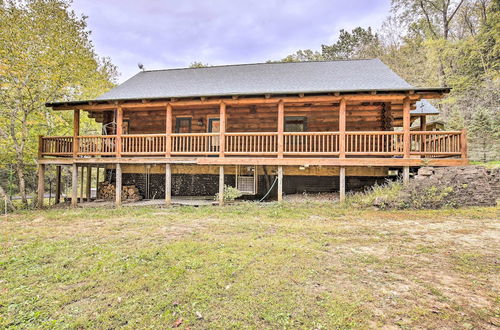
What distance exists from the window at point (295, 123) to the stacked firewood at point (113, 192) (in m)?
7.92

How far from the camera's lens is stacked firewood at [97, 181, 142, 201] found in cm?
1165

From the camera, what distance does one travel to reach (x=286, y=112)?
37.5 ft

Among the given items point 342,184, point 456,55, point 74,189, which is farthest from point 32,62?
point 456,55

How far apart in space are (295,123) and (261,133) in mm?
2982

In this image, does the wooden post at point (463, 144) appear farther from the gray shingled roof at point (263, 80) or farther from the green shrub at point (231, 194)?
the green shrub at point (231, 194)

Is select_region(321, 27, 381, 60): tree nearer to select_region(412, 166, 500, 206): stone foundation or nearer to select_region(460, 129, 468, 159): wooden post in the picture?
select_region(460, 129, 468, 159): wooden post

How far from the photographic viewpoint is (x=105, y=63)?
24609 millimetres

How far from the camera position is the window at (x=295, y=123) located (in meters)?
11.6

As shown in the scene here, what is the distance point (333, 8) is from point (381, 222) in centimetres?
2562

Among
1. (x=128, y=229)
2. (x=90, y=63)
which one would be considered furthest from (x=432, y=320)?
(x=90, y=63)

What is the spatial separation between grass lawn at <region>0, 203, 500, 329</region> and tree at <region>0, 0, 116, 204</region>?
7.42 metres

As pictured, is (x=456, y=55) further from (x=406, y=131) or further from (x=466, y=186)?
(x=466, y=186)

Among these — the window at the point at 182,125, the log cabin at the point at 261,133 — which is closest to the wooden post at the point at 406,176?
the log cabin at the point at 261,133

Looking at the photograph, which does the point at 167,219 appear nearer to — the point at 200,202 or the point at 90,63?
the point at 200,202
